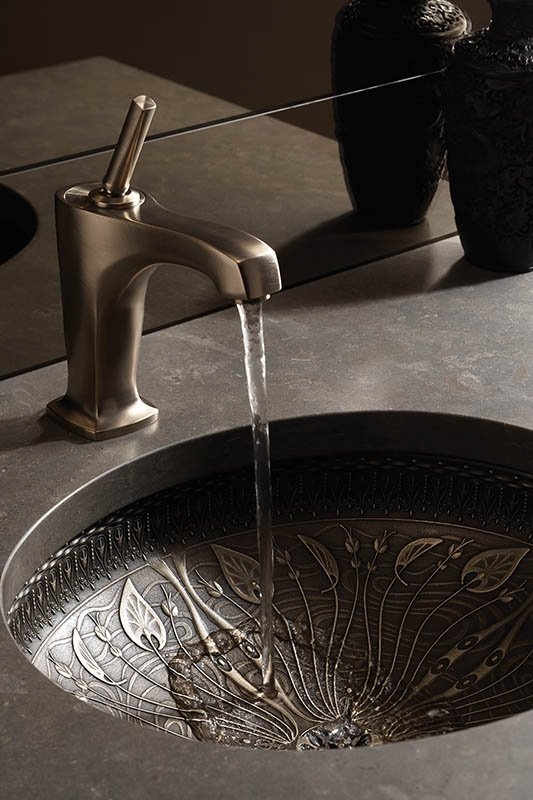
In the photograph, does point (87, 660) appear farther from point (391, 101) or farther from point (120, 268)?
point (391, 101)

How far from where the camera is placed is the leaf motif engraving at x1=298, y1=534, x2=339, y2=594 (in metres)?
1.02

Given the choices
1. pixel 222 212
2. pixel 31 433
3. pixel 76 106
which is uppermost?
pixel 76 106

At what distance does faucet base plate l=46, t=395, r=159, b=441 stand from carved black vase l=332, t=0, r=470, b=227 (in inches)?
16.9

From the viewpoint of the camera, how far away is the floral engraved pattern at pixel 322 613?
2.92ft

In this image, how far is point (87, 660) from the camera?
90 centimetres

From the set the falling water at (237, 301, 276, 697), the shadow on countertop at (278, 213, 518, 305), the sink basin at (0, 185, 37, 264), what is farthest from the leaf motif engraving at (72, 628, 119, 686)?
the shadow on countertop at (278, 213, 518, 305)

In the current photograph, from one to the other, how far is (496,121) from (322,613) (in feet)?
1.84

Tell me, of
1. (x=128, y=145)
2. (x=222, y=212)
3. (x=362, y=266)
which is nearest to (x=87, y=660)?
(x=128, y=145)

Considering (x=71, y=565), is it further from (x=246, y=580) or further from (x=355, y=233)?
(x=355, y=233)

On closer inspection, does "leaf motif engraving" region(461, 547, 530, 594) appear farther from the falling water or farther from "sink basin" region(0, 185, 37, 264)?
"sink basin" region(0, 185, 37, 264)

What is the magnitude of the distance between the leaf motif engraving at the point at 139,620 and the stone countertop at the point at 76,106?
14.8 inches

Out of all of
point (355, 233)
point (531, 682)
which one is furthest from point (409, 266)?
point (531, 682)

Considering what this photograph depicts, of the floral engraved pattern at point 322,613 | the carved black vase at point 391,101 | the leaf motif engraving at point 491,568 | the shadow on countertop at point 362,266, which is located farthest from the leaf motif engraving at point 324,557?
the carved black vase at point 391,101

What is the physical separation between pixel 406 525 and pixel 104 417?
0.92 ft
